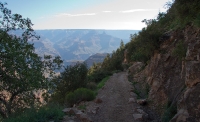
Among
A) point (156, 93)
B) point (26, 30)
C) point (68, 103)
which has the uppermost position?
point (26, 30)

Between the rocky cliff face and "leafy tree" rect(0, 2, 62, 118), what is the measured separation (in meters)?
5.16

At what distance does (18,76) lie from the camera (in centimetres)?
719

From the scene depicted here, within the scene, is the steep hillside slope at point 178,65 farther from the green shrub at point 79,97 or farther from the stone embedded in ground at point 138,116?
the green shrub at point 79,97

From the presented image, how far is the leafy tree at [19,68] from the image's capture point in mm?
7016

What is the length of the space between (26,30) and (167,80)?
275 inches

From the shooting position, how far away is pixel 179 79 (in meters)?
8.03

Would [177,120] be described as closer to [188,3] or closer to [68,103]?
[188,3]

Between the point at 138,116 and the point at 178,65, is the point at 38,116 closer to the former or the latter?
the point at 138,116

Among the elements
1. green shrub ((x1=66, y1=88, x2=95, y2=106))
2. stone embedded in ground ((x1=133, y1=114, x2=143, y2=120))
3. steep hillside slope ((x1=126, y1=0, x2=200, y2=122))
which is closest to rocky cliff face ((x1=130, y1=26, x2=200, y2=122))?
steep hillside slope ((x1=126, y1=0, x2=200, y2=122))

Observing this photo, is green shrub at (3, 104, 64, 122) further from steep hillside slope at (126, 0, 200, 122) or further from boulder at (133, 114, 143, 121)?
steep hillside slope at (126, 0, 200, 122)

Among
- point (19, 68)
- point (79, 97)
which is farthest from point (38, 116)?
point (79, 97)

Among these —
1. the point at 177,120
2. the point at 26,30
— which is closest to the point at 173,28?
the point at 177,120

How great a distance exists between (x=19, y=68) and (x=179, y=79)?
6574mm

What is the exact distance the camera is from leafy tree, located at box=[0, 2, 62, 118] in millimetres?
7016
